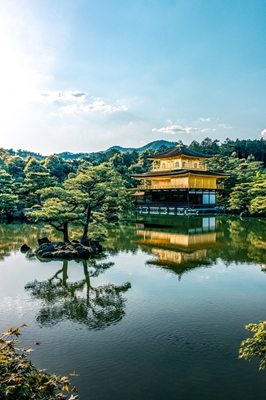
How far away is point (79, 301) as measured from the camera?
636cm

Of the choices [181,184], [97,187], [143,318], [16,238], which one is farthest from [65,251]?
[181,184]

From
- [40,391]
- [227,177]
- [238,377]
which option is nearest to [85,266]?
[238,377]

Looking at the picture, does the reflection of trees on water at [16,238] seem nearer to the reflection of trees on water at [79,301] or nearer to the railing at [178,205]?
the reflection of trees on water at [79,301]

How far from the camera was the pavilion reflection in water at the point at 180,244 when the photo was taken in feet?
31.7

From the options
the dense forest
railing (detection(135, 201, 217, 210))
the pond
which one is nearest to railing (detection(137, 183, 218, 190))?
the dense forest

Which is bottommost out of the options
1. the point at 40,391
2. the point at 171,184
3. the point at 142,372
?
the point at 142,372

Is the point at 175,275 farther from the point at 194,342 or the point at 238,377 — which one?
the point at 238,377

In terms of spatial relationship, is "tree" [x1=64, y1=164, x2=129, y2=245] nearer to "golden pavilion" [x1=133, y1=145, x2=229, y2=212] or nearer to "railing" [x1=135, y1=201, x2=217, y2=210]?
"golden pavilion" [x1=133, y1=145, x2=229, y2=212]

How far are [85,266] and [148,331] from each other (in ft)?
15.0

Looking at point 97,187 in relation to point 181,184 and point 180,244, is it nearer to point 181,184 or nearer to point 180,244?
point 180,244

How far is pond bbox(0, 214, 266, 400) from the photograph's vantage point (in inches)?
145

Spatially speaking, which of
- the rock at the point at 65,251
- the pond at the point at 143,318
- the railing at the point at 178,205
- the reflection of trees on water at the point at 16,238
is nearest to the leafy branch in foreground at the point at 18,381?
the pond at the point at 143,318

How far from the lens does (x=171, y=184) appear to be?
30531 mm

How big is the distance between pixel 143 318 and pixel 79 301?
5.03 feet
